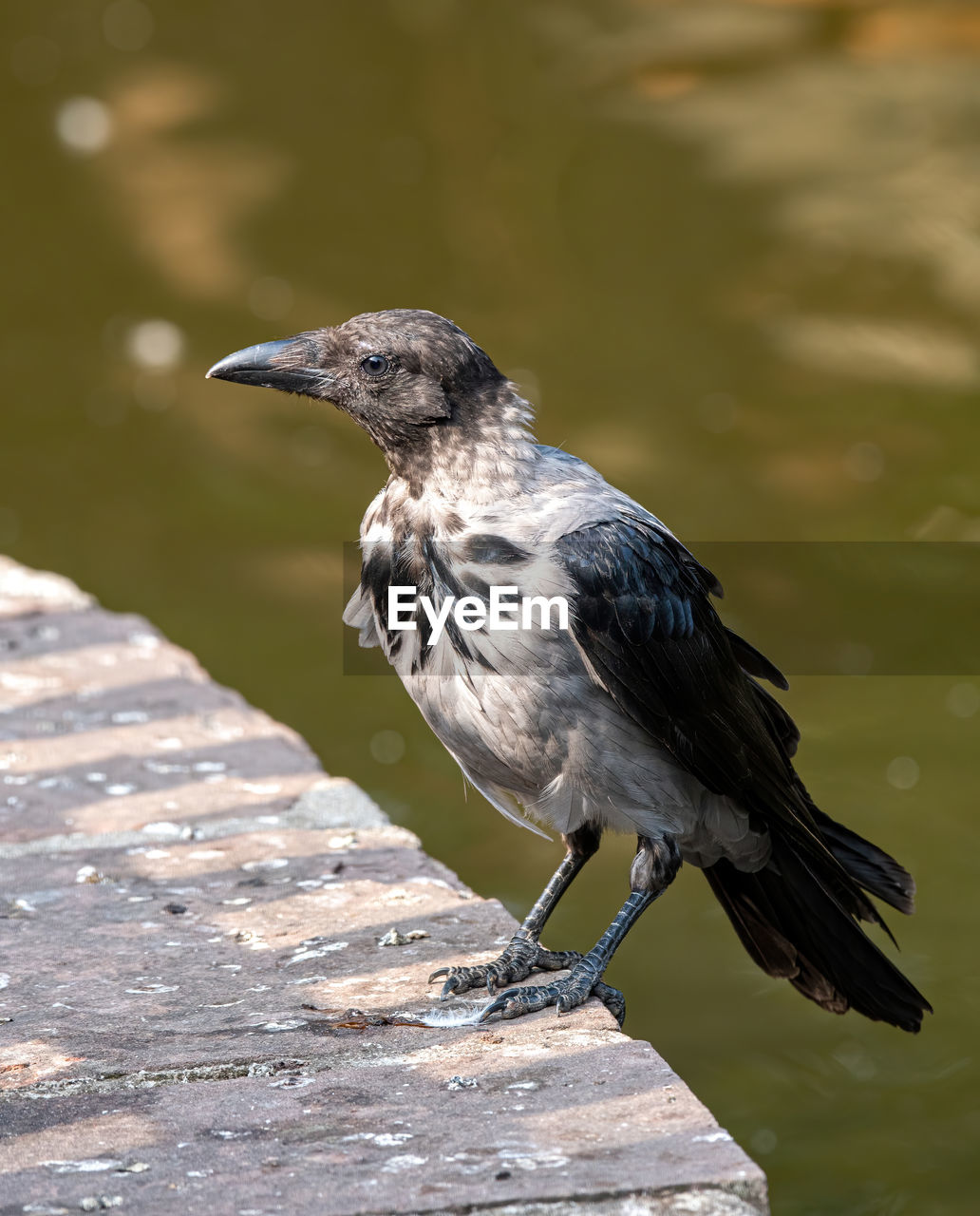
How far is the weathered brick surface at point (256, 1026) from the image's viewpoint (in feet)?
4.46

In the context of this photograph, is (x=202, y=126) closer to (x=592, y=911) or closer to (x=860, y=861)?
(x=592, y=911)

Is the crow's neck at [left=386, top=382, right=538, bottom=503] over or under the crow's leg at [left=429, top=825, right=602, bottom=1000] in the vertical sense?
over

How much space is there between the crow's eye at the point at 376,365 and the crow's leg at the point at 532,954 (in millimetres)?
864

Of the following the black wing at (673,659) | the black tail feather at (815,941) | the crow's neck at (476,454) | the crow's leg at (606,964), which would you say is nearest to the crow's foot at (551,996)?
the crow's leg at (606,964)

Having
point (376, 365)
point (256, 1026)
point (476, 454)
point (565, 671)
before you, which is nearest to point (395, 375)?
point (376, 365)

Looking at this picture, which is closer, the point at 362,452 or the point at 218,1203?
the point at 218,1203

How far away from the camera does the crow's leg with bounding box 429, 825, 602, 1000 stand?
6.47ft

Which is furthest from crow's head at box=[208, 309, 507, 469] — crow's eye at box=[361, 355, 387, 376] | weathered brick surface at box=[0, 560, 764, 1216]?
A: weathered brick surface at box=[0, 560, 764, 1216]

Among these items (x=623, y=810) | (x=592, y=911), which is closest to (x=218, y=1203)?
(x=623, y=810)

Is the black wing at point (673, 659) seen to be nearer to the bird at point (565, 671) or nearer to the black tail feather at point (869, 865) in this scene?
the bird at point (565, 671)

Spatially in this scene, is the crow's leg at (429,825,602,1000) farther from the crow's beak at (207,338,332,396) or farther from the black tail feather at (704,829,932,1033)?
the crow's beak at (207,338,332,396)

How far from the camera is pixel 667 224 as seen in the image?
4164 millimetres

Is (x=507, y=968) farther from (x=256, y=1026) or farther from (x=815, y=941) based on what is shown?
(x=815, y=941)

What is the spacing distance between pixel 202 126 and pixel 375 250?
66cm
